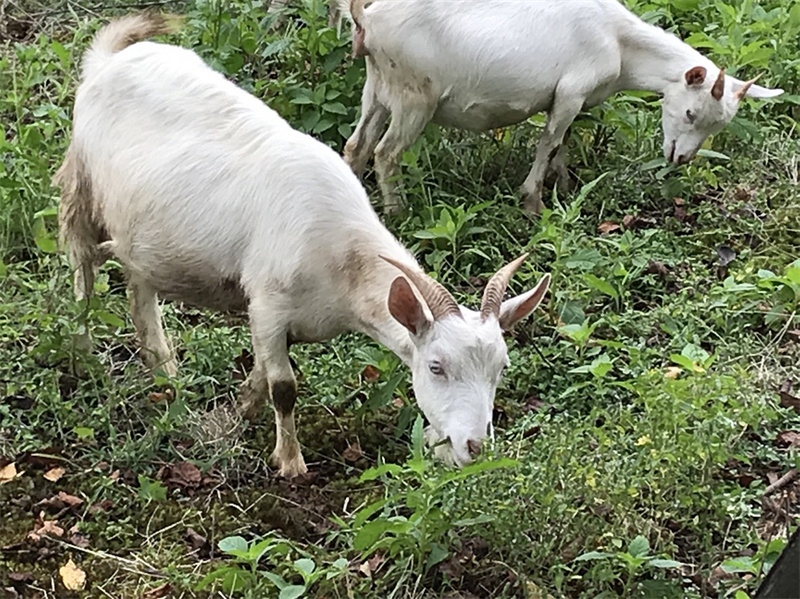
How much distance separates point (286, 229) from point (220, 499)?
3.34 feet


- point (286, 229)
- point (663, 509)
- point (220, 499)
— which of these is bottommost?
point (220, 499)

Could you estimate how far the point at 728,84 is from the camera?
629 centimetres

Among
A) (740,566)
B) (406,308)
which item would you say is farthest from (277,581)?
(740,566)

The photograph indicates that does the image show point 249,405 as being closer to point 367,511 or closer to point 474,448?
point 474,448

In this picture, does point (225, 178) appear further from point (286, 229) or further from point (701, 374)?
point (701, 374)

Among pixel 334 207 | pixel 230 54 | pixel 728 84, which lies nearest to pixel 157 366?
pixel 334 207

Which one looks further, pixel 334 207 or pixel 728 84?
pixel 728 84

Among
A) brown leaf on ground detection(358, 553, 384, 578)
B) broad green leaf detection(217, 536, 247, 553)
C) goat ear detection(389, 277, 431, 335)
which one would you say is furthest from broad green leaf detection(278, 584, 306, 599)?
goat ear detection(389, 277, 431, 335)

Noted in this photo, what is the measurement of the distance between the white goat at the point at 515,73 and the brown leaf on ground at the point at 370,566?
2.72 m

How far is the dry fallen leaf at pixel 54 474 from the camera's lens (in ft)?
13.9

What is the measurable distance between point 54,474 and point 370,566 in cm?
137

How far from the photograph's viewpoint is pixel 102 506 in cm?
412

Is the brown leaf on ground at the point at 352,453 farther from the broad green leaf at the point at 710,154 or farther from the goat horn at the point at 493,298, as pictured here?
the broad green leaf at the point at 710,154

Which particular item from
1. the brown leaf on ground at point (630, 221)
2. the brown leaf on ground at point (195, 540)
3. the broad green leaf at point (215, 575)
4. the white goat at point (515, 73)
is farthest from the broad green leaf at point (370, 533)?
the brown leaf on ground at point (630, 221)
